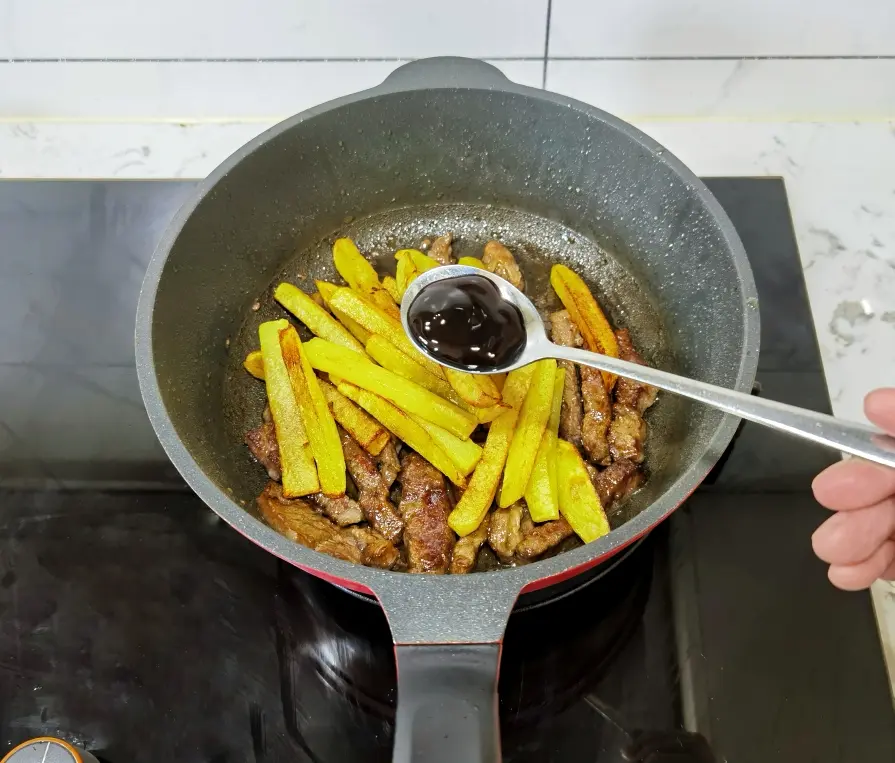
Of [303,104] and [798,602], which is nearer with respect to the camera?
[798,602]

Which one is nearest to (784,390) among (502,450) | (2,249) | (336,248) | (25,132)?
(502,450)

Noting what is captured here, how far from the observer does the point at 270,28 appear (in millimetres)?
1677

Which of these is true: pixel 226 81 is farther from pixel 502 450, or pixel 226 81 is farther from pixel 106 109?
pixel 502 450

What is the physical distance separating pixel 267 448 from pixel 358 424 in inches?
6.6

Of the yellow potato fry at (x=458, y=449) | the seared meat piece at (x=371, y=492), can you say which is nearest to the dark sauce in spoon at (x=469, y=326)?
the yellow potato fry at (x=458, y=449)

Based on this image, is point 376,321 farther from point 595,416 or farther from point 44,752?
point 44,752

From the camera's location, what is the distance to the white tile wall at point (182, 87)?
5.80 feet

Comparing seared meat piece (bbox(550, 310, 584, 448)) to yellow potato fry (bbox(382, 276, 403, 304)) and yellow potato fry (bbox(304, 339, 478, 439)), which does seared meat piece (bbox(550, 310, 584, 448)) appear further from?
yellow potato fry (bbox(382, 276, 403, 304))

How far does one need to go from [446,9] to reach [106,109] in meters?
0.95

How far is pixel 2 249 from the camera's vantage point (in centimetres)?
167

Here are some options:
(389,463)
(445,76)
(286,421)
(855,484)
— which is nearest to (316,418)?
(286,421)

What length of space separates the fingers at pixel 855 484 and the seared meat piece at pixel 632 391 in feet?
1.34

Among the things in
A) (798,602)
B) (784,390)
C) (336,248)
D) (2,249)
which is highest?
(2,249)

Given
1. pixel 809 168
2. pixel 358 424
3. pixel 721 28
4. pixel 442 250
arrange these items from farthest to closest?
pixel 809 168
pixel 721 28
pixel 442 250
pixel 358 424
